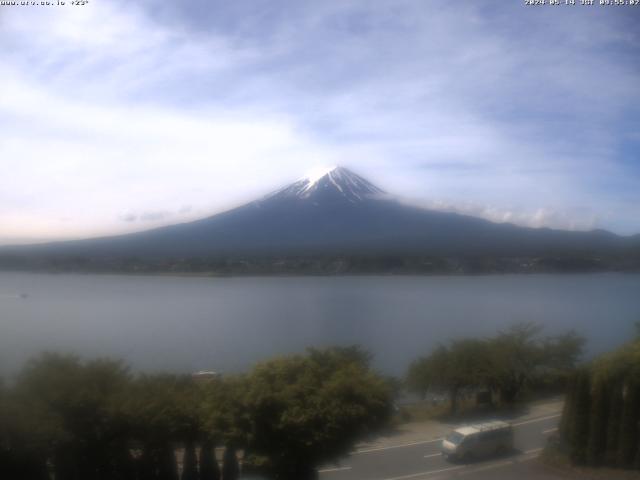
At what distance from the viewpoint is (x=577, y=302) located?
48.3 feet

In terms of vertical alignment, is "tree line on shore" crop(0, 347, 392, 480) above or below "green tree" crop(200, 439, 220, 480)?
above

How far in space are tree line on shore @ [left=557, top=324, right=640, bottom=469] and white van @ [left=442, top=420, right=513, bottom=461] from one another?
0.68m

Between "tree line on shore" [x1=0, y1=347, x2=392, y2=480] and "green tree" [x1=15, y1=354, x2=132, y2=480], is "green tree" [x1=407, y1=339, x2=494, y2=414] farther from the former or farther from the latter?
"green tree" [x1=15, y1=354, x2=132, y2=480]

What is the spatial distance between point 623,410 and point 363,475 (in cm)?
308

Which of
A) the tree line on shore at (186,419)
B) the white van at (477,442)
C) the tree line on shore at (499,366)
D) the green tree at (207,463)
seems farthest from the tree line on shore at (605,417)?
the green tree at (207,463)

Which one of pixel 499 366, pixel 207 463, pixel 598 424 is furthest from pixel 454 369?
pixel 207 463

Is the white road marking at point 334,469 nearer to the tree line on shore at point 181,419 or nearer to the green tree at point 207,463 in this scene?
the tree line on shore at point 181,419

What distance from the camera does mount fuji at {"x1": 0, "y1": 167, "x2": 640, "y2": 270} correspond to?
1230 cm

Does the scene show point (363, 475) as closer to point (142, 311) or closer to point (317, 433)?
point (317, 433)

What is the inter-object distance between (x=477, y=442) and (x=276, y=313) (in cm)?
858

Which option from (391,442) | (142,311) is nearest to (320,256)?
(142,311)

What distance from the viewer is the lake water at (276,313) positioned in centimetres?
838

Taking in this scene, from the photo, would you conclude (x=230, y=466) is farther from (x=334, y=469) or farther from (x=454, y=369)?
(x=454, y=369)

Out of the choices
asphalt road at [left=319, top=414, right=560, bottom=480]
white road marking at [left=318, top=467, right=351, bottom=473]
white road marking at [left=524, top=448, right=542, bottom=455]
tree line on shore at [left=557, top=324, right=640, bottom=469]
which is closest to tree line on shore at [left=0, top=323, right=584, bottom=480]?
white road marking at [left=318, top=467, right=351, bottom=473]
